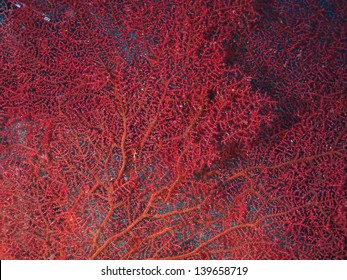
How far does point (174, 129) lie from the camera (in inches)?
92.7

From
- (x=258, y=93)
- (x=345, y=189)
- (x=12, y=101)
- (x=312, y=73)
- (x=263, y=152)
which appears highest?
(x=312, y=73)

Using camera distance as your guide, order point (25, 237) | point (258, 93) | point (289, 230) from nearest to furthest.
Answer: point (258, 93)
point (289, 230)
point (25, 237)

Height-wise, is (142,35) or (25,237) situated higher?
(142,35)

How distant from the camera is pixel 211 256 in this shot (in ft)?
7.96

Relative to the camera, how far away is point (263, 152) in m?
2.38

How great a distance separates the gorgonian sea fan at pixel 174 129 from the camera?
2.27m

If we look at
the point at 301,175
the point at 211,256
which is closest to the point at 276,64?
the point at 301,175

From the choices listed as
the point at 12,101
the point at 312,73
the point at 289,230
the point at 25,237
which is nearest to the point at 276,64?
the point at 312,73

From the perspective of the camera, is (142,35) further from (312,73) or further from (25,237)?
(25,237)

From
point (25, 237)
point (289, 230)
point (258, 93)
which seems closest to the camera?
point (258, 93)

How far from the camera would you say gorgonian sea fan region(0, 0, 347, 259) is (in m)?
2.27

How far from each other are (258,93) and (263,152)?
1.39 ft
